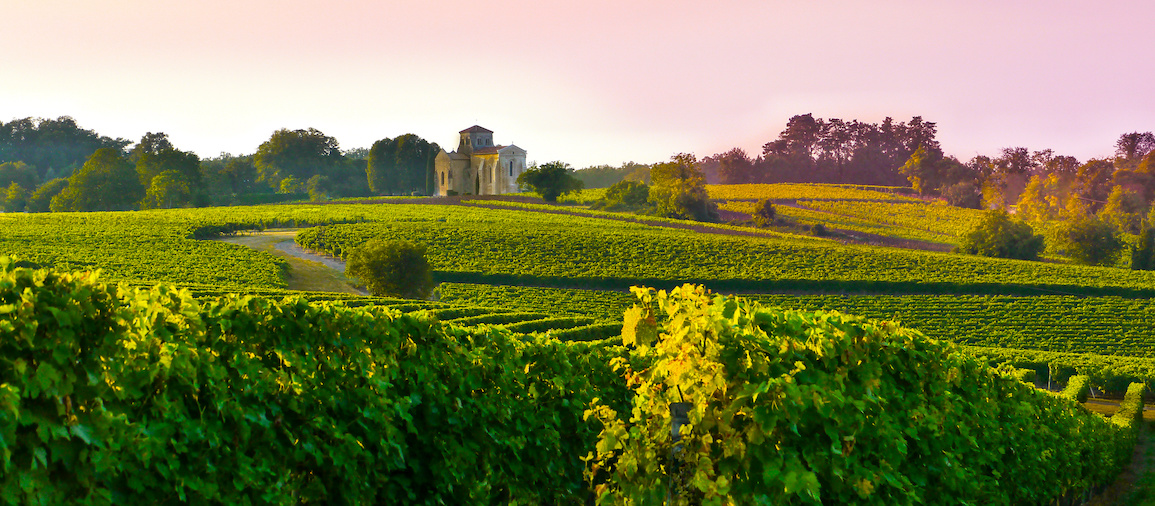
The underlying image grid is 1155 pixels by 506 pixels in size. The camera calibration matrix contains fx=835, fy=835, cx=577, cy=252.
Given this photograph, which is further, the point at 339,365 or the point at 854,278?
the point at 854,278

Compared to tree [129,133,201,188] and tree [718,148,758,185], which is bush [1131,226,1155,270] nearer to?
tree [718,148,758,185]

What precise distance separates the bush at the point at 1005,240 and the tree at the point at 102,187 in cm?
8706

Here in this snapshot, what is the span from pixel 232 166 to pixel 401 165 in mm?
23484

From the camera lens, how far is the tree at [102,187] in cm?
8856

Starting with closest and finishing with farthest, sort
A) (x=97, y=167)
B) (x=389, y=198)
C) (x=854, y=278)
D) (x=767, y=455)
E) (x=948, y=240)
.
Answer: (x=767, y=455) → (x=854, y=278) → (x=948, y=240) → (x=97, y=167) → (x=389, y=198)

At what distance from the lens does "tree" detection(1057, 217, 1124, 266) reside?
230ft

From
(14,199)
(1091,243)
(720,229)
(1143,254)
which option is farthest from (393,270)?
(14,199)

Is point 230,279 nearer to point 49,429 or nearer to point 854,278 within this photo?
point 854,278

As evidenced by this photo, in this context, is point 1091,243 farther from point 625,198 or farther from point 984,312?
point 625,198

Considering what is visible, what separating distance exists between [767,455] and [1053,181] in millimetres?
109138

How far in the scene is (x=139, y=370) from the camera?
4.81 metres

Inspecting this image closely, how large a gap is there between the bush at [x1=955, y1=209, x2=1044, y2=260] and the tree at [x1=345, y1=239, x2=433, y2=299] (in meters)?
49.7

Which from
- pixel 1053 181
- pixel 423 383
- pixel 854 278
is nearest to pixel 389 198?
pixel 854 278

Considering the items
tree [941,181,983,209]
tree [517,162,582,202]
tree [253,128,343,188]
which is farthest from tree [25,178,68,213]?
tree [941,181,983,209]
